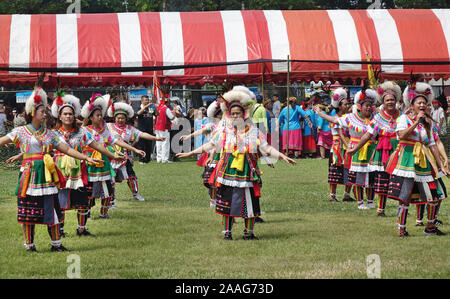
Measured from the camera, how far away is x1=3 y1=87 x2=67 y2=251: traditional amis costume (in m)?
8.34

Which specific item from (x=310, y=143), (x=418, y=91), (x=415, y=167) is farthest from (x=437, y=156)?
(x=310, y=143)

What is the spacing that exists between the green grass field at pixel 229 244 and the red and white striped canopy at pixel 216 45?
28.5ft

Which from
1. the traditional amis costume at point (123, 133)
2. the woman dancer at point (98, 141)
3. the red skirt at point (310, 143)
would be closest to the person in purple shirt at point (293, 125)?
the red skirt at point (310, 143)

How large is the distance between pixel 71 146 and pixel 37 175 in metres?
1.26

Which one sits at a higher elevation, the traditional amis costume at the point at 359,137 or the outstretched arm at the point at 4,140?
the outstretched arm at the point at 4,140

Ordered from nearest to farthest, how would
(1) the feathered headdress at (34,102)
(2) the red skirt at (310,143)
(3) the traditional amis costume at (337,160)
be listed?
(1) the feathered headdress at (34,102) → (3) the traditional amis costume at (337,160) → (2) the red skirt at (310,143)

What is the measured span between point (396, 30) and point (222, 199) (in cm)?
1566

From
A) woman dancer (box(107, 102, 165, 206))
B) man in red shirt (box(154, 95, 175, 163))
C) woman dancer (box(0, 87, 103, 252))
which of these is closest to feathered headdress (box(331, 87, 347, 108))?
woman dancer (box(107, 102, 165, 206))

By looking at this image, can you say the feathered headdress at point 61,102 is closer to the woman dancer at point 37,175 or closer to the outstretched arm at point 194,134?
the woman dancer at point 37,175

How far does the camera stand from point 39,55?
2202 centimetres

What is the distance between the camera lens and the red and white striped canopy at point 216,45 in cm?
2206

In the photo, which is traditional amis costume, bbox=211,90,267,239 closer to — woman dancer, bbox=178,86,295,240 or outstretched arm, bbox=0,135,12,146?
woman dancer, bbox=178,86,295,240

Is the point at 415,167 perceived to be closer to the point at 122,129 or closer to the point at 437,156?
the point at 437,156

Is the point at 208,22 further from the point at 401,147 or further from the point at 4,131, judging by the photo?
the point at 401,147
